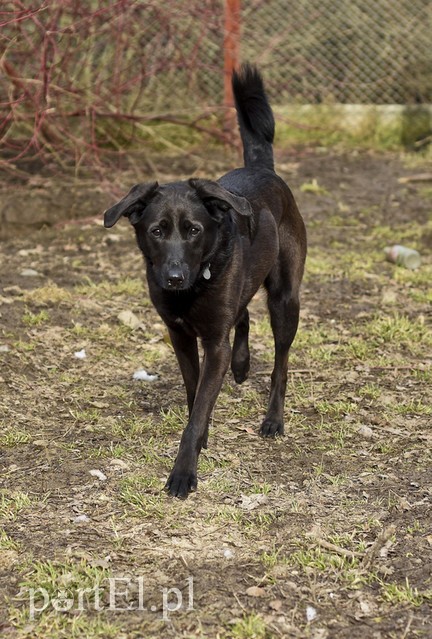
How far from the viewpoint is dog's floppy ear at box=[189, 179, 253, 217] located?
12.0ft

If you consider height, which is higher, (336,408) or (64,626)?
(64,626)

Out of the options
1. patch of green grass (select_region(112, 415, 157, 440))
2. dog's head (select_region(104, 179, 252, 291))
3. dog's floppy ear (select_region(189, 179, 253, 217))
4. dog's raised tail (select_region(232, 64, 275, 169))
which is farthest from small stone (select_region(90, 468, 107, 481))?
Result: dog's raised tail (select_region(232, 64, 275, 169))

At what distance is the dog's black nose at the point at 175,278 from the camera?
3.58 metres

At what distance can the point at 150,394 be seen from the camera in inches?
186

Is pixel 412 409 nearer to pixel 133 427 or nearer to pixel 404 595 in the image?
pixel 133 427

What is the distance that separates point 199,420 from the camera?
368 cm

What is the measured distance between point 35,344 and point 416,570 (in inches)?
109

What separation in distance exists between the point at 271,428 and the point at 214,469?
50 cm

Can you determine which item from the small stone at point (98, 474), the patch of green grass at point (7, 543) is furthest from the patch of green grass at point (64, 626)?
the small stone at point (98, 474)

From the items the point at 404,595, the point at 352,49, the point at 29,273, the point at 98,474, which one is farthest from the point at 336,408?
the point at 352,49

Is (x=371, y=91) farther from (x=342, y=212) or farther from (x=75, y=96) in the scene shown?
(x=75, y=96)

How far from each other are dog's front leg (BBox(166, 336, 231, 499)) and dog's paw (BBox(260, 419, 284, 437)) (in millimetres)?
388

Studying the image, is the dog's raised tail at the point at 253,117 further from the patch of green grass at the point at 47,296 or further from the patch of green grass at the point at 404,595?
the patch of green grass at the point at 404,595

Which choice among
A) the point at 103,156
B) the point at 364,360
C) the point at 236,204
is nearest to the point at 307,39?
the point at 103,156
